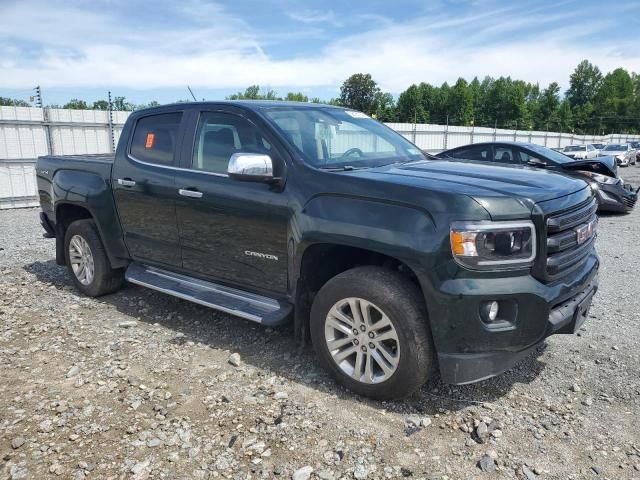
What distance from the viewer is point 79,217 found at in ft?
18.4

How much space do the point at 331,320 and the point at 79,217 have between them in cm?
362

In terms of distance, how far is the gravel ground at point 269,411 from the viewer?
2740mm

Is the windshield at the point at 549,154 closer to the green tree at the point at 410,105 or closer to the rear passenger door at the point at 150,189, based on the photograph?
the rear passenger door at the point at 150,189

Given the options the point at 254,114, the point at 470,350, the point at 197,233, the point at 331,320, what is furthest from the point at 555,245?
the point at 197,233

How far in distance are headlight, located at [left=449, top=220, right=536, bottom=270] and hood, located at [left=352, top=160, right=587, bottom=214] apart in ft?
0.37

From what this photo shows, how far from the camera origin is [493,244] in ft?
9.36

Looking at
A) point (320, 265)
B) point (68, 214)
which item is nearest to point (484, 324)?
point (320, 265)

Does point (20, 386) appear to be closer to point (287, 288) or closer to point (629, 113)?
point (287, 288)

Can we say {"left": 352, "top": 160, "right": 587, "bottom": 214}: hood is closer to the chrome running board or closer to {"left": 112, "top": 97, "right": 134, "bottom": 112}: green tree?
the chrome running board

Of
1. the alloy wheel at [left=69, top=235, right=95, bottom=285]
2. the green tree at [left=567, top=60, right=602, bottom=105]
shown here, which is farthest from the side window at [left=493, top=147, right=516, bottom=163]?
the green tree at [left=567, top=60, right=602, bottom=105]

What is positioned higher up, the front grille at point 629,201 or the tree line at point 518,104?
the tree line at point 518,104

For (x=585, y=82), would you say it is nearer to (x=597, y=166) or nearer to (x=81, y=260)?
(x=597, y=166)

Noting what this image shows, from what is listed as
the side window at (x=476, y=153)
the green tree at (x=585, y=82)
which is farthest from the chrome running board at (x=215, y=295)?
the green tree at (x=585, y=82)

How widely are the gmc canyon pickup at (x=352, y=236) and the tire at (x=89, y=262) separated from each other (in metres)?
0.30
